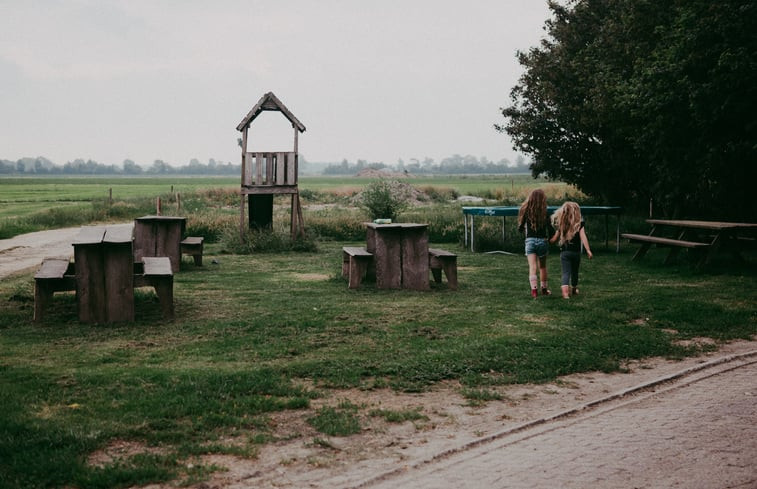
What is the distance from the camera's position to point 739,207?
60.3 feet

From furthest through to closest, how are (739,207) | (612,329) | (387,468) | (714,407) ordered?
(739,207) → (612,329) → (714,407) → (387,468)

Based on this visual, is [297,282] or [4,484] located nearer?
[4,484]

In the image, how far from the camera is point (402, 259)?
1200 cm

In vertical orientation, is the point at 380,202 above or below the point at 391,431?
above

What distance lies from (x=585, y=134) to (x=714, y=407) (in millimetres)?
25564

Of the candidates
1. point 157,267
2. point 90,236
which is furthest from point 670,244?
point 90,236

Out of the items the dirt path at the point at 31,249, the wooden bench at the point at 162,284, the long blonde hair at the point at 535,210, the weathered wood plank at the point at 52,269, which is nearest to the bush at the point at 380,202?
the dirt path at the point at 31,249

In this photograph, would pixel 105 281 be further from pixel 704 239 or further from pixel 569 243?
pixel 704 239

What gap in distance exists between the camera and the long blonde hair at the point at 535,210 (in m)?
11.5

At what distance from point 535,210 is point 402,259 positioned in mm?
2210

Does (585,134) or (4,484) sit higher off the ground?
(585,134)

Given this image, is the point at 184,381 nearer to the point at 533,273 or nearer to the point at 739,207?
the point at 533,273

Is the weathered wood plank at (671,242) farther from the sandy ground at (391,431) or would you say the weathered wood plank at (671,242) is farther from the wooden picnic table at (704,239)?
the sandy ground at (391,431)

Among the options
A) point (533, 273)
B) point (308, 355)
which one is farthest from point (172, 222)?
point (308, 355)
